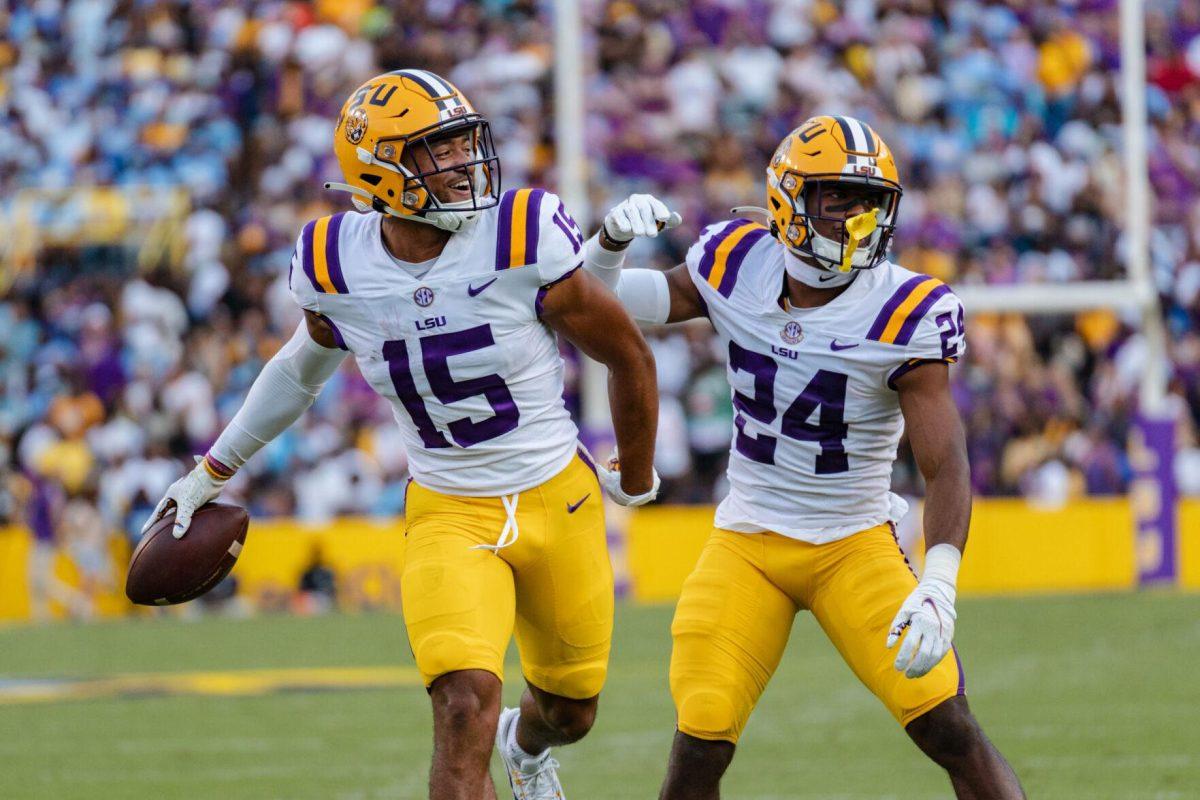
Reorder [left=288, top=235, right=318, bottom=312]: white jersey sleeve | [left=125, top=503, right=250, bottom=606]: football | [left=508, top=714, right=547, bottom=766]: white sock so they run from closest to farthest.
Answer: [left=288, top=235, right=318, bottom=312]: white jersey sleeve → [left=125, top=503, right=250, bottom=606]: football → [left=508, top=714, right=547, bottom=766]: white sock

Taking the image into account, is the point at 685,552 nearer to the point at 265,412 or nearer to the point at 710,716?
the point at 265,412

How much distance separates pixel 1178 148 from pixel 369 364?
998 centimetres

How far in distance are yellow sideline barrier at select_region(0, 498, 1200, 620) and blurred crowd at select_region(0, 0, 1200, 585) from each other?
29 centimetres

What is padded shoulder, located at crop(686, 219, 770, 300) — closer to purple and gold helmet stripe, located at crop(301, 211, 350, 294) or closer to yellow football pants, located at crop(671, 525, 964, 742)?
yellow football pants, located at crop(671, 525, 964, 742)

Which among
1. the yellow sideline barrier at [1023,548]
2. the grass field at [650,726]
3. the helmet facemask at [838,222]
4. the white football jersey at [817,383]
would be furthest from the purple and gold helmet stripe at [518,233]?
the yellow sideline barrier at [1023,548]

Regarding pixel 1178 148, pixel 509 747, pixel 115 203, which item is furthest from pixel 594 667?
pixel 115 203

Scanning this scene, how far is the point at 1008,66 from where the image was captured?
13.2 m

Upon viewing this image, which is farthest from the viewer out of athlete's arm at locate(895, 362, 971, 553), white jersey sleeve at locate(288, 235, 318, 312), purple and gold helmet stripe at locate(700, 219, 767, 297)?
purple and gold helmet stripe at locate(700, 219, 767, 297)

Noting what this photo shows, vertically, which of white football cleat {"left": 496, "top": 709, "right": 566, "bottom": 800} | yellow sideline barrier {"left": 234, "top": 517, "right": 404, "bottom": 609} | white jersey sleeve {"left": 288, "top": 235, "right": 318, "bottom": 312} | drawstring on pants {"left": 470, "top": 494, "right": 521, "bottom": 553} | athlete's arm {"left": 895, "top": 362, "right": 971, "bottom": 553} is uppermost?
white jersey sleeve {"left": 288, "top": 235, "right": 318, "bottom": 312}

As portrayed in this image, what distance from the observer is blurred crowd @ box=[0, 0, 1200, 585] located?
12.6 meters

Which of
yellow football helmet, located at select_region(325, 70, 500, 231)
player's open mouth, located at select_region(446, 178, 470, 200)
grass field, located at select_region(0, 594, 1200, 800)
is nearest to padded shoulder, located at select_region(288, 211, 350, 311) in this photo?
yellow football helmet, located at select_region(325, 70, 500, 231)

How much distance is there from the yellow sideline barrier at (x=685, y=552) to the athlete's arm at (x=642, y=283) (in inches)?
295

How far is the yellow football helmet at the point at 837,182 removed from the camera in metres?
4.30

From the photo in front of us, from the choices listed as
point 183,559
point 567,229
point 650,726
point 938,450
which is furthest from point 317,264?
point 650,726
